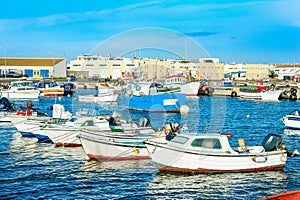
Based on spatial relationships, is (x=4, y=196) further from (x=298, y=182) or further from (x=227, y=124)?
(x=227, y=124)

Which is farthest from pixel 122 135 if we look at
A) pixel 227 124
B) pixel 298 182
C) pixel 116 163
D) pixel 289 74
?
pixel 289 74

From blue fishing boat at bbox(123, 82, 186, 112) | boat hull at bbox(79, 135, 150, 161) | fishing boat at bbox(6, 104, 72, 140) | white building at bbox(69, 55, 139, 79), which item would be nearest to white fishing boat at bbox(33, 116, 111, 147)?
fishing boat at bbox(6, 104, 72, 140)

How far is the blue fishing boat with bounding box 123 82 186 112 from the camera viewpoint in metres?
60.2

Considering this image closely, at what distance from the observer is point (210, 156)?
2331cm

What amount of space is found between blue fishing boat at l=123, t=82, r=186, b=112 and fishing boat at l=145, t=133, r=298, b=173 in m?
35.2

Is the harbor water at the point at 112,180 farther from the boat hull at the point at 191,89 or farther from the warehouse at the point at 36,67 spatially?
the warehouse at the point at 36,67

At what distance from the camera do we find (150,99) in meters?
62.0

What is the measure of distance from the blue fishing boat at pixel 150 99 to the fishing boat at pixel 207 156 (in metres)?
35.2

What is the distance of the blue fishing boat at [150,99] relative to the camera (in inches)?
2368

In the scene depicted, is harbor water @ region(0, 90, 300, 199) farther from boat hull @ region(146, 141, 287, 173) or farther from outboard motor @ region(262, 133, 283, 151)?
outboard motor @ region(262, 133, 283, 151)

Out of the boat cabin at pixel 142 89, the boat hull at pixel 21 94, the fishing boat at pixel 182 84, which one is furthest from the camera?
the fishing boat at pixel 182 84

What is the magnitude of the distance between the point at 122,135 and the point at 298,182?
1013cm

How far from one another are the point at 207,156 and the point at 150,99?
38.9 m

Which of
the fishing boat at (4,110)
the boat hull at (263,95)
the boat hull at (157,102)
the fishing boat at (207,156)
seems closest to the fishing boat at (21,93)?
the boat hull at (157,102)
